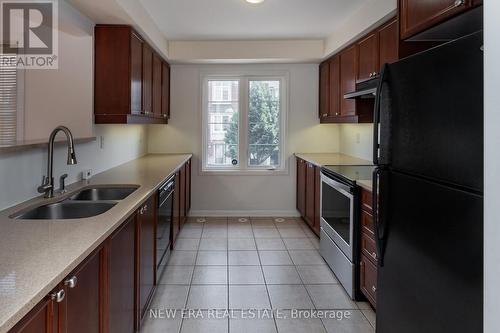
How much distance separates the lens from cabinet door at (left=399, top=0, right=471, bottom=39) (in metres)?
1.55

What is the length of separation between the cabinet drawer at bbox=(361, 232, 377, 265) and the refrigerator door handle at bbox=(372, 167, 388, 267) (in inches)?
28.6

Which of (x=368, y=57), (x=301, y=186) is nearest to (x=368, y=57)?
(x=368, y=57)

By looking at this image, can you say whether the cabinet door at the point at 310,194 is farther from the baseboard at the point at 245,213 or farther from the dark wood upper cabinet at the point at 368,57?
the dark wood upper cabinet at the point at 368,57

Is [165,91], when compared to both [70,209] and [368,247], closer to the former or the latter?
[70,209]

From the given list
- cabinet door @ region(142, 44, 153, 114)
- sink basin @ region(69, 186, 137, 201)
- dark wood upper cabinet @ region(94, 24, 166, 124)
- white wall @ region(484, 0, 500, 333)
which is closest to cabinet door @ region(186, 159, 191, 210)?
cabinet door @ region(142, 44, 153, 114)

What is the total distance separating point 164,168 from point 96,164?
0.65 metres

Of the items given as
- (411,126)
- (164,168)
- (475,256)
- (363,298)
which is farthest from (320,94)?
(475,256)

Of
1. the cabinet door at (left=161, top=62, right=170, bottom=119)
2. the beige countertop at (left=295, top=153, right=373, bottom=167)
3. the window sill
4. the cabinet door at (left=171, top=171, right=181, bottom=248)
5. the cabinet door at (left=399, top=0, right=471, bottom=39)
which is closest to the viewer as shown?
the cabinet door at (left=399, top=0, right=471, bottom=39)

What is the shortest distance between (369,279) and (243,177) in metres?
3.15

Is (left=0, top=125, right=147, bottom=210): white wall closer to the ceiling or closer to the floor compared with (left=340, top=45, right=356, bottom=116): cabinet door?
closer to the floor

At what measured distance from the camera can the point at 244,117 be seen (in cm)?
554

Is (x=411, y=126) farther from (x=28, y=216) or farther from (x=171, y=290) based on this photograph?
(x=171, y=290)

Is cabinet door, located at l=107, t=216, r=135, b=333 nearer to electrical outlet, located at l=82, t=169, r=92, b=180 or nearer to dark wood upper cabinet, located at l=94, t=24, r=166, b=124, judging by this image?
electrical outlet, located at l=82, t=169, r=92, b=180

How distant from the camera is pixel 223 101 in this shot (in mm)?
5559
